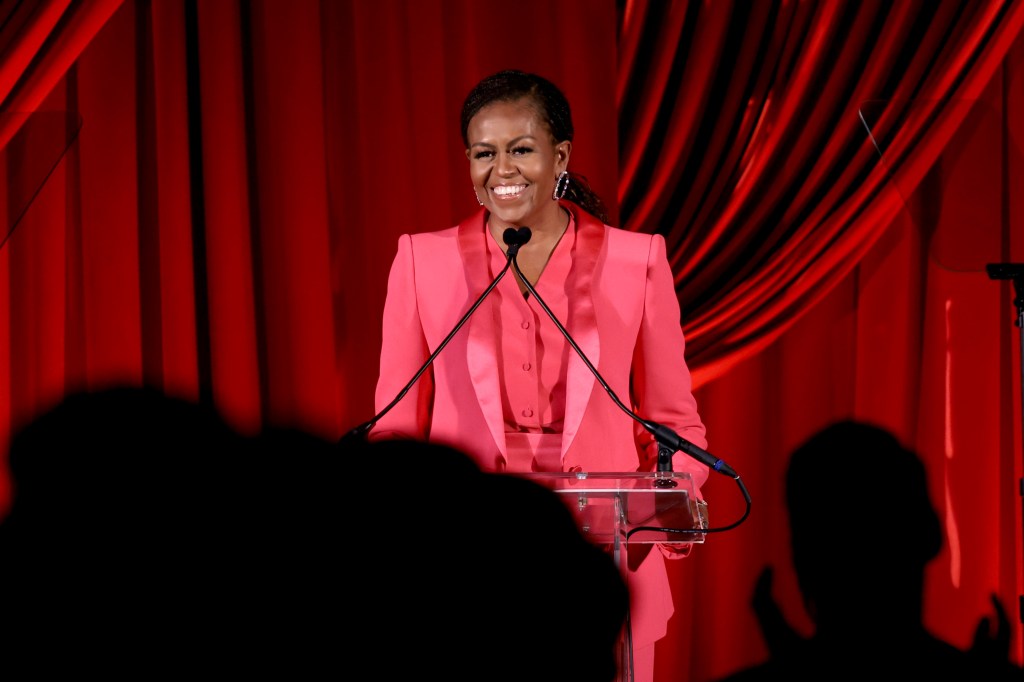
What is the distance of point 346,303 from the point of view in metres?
3.05

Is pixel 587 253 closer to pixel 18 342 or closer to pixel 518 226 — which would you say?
pixel 518 226

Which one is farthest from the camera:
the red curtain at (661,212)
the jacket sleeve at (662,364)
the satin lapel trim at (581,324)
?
the red curtain at (661,212)

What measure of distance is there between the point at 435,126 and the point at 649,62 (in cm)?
62

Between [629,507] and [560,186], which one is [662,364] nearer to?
[560,186]

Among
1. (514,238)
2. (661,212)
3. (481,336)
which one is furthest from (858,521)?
(514,238)

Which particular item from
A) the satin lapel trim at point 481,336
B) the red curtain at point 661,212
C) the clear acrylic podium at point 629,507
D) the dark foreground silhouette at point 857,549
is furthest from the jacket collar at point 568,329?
the dark foreground silhouette at point 857,549

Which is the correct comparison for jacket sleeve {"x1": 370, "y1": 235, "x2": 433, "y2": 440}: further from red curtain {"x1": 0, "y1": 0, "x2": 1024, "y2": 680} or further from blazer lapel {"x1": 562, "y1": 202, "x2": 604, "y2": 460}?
red curtain {"x1": 0, "y1": 0, "x2": 1024, "y2": 680}

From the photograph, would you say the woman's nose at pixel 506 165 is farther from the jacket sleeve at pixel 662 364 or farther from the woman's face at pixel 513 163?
the jacket sleeve at pixel 662 364

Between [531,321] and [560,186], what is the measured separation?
0.29 metres

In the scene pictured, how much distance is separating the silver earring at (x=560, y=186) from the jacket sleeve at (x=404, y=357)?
0.95ft

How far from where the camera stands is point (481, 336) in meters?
2.09

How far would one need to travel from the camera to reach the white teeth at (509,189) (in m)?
2.16

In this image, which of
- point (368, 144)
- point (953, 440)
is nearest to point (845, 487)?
point (953, 440)

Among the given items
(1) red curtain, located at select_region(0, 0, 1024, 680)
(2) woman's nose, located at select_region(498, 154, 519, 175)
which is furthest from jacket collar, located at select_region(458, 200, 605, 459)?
(1) red curtain, located at select_region(0, 0, 1024, 680)
